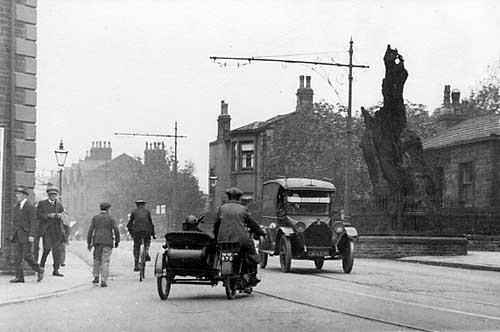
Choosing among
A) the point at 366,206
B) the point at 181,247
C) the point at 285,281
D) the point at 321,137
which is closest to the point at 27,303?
the point at 181,247

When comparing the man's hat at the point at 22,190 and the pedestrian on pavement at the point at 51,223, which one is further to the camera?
the pedestrian on pavement at the point at 51,223

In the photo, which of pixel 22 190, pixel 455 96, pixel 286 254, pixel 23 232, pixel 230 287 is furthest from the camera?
pixel 455 96

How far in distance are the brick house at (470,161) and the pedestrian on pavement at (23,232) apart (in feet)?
80.2

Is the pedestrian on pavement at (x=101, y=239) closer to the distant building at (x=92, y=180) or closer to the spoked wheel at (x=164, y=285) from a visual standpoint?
the spoked wheel at (x=164, y=285)

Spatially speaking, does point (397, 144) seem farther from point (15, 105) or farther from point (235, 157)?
point (235, 157)

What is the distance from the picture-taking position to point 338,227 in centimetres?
1877

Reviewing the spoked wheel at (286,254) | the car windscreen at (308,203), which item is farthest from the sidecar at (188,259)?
the car windscreen at (308,203)

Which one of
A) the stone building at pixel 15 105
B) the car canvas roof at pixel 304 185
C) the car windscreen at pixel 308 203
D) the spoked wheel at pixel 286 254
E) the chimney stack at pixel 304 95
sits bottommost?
the spoked wheel at pixel 286 254

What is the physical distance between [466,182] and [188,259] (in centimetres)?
3001

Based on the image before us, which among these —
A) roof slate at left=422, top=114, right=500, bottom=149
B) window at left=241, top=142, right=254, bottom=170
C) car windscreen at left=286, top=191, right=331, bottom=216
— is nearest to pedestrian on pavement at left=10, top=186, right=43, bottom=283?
car windscreen at left=286, top=191, right=331, bottom=216

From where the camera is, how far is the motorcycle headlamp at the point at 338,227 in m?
18.7

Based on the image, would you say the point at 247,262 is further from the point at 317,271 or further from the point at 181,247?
the point at 317,271

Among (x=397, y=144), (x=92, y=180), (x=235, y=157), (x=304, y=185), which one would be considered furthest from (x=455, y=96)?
(x=92, y=180)

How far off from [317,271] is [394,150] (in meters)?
10.8
